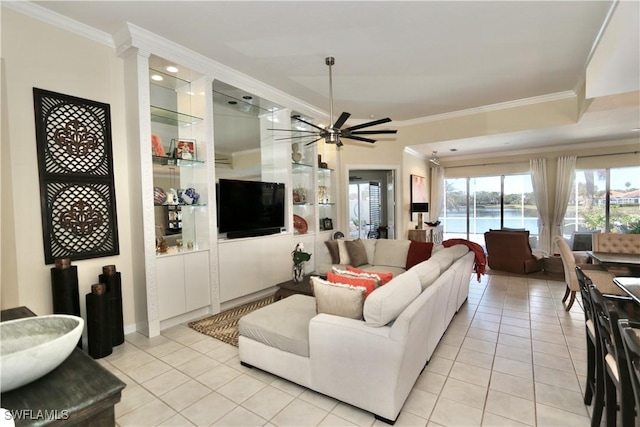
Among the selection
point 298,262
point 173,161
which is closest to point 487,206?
point 298,262

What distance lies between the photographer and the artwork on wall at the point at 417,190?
7418 millimetres

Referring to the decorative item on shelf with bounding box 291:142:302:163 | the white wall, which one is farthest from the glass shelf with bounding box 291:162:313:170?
the white wall

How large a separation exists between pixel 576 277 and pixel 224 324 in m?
4.13

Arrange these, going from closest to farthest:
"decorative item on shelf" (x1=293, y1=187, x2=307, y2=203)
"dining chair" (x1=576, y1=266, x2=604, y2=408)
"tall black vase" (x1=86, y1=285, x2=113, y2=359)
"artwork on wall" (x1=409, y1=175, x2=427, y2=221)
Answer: "dining chair" (x1=576, y1=266, x2=604, y2=408), "tall black vase" (x1=86, y1=285, x2=113, y2=359), "decorative item on shelf" (x1=293, y1=187, x2=307, y2=203), "artwork on wall" (x1=409, y1=175, x2=427, y2=221)

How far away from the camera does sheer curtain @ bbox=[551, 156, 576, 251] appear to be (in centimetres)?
727

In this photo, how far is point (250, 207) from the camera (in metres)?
4.49

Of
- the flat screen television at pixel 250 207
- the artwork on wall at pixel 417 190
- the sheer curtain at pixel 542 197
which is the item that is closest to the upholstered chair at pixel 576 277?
the artwork on wall at pixel 417 190

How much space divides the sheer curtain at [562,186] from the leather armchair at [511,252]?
2268 mm

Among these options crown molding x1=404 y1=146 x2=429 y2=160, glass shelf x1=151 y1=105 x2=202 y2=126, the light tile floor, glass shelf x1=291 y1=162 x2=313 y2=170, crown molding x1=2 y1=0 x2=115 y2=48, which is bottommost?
the light tile floor

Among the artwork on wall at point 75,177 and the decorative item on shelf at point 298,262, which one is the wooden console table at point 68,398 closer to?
the artwork on wall at point 75,177

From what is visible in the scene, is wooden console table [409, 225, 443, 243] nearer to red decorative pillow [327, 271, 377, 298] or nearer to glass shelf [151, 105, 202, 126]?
red decorative pillow [327, 271, 377, 298]

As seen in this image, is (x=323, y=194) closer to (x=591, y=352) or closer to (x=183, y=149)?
(x=183, y=149)

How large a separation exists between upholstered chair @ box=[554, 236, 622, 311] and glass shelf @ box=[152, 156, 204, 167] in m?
4.72

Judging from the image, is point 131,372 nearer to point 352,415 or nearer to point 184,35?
point 352,415
